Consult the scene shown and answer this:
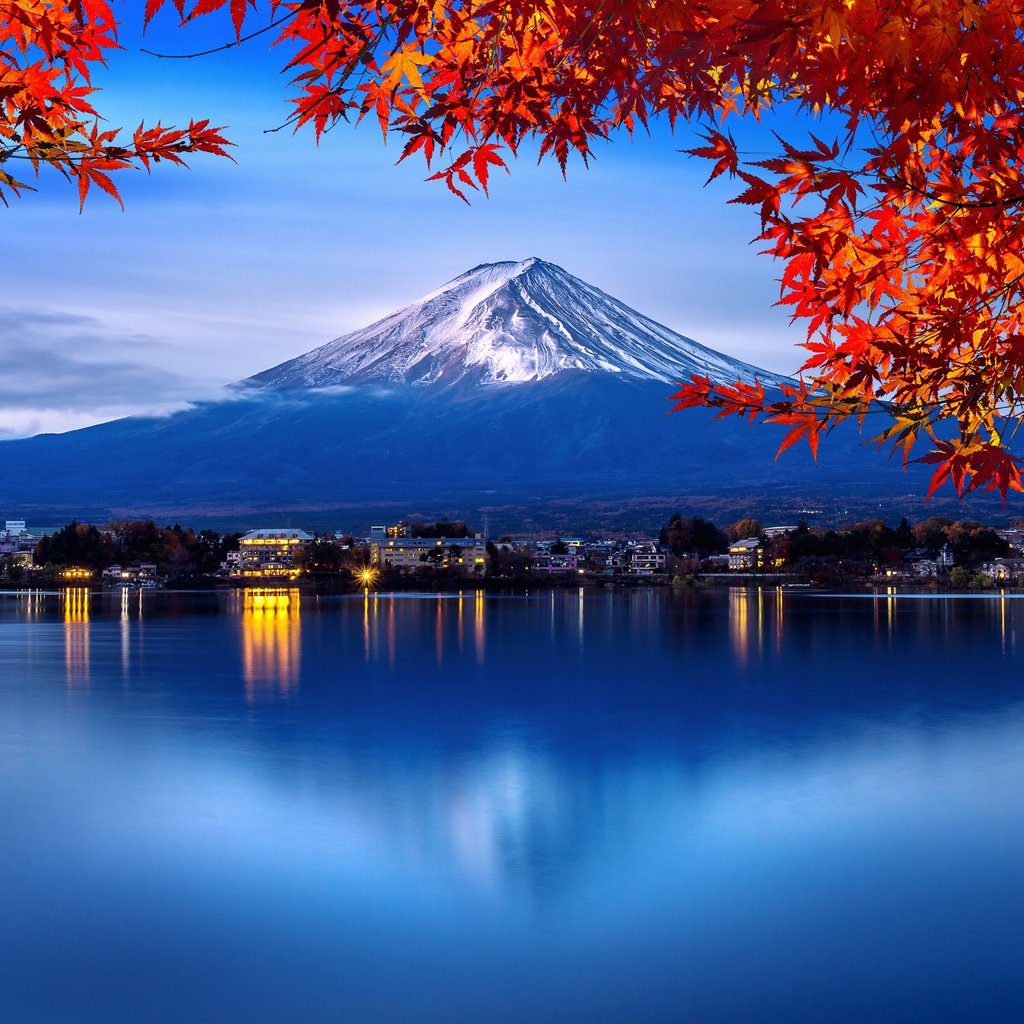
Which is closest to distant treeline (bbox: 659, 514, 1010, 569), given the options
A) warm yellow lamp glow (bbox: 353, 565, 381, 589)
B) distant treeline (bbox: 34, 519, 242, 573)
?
warm yellow lamp glow (bbox: 353, 565, 381, 589)

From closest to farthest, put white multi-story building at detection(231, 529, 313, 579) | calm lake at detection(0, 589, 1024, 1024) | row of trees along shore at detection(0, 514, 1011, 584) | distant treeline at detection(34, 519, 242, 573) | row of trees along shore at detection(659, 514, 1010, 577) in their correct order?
calm lake at detection(0, 589, 1024, 1024) → row of trees along shore at detection(659, 514, 1010, 577) → row of trees along shore at detection(0, 514, 1011, 584) → white multi-story building at detection(231, 529, 313, 579) → distant treeline at detection(34, 519, 242, 573)

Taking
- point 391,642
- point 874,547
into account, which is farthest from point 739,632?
point 874,547

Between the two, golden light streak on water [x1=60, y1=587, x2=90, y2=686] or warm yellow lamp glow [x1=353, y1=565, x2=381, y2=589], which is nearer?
golden light streak on water [x1=60, y1=587, x2=90, y2=686]

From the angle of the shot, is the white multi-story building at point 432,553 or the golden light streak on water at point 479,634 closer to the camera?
the golden light streak on water at point 479,634

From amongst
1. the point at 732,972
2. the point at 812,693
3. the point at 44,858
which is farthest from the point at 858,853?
Answer: the point at 812,693

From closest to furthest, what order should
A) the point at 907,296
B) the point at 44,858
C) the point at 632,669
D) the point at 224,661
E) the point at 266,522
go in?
the point at 907,296
the point at 44,858
the point at 632,669
the point at 224,661
the point at 266,522

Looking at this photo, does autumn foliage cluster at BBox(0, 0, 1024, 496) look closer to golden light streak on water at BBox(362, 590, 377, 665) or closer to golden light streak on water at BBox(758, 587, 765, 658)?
golden light streak on water at BBox(362, 590, 377, 665)

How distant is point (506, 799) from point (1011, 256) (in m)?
10.0

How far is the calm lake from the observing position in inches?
260

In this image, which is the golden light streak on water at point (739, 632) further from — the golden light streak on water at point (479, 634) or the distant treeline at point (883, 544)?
the distant treeline at point (883, 544)

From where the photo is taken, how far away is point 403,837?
10.5 metres

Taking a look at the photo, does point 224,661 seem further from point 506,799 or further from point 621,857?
point 621,857

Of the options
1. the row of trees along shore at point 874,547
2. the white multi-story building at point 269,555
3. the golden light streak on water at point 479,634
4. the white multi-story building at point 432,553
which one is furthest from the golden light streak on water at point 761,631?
the white multi-story building at point 269,555

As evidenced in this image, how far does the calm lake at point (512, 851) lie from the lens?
21.6 feet
